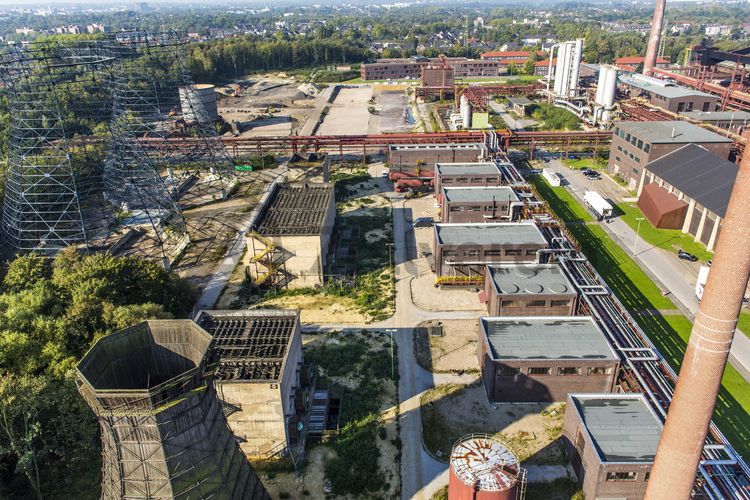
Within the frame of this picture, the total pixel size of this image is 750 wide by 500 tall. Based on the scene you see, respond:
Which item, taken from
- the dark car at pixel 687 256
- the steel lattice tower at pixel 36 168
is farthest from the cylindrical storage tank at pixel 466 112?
the steel lattice tower at pixel 36 168

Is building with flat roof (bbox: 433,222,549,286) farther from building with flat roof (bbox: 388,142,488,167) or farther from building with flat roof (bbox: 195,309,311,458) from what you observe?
building with flat roof (bbox: 388,142,488,167)

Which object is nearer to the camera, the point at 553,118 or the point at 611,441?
the point at 611,441

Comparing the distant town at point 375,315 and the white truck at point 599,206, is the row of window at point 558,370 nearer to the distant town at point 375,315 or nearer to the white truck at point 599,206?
the distant town at point 375,315

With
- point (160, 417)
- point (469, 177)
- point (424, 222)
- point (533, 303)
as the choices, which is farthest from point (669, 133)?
point (160, 417)

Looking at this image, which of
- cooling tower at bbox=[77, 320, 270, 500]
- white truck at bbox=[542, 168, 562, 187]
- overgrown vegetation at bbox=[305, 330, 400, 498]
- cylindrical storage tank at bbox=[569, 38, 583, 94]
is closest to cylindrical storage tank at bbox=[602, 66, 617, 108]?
cylindrical storage tank at bbox=[569, 38, 583, 94]

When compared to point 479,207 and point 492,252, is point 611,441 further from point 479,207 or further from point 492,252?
point 479,207

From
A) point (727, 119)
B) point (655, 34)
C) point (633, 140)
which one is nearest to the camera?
point (633, 140)

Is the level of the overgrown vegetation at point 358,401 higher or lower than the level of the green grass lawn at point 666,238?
lower
